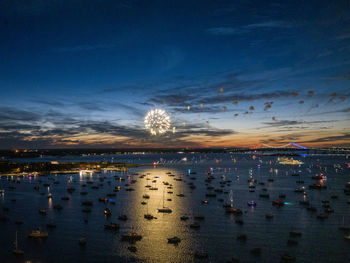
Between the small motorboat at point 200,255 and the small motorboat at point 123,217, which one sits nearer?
the small motorboat at point 200,255

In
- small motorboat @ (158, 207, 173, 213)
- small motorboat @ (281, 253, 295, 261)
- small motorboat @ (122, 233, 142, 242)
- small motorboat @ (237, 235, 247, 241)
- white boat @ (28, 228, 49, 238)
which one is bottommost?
small motorboat @ (281, 253, 295, 261)

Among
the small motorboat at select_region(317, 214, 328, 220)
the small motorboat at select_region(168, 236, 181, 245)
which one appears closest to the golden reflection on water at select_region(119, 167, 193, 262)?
the small motorboat at select_region(168, 236, 181, 245)

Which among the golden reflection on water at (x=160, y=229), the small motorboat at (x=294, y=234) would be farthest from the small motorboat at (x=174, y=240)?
the small motorboat at (x=294, y=234)

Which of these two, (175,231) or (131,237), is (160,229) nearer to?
(175,231)

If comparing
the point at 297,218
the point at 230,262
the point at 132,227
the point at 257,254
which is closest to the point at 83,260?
the point at 132,227

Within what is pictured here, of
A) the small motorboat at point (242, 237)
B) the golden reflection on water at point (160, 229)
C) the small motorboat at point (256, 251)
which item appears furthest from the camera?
the small motorboat at point (242, 237)

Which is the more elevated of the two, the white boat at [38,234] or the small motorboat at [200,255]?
the white boat at [38,234]

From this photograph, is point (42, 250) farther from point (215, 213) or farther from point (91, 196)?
point (91, 196)

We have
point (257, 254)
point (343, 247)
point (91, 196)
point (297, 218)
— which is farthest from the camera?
point (91, 196)

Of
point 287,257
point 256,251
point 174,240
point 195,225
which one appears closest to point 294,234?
point 287,257

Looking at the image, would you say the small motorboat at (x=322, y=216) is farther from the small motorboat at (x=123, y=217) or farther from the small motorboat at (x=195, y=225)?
the small motorboat at (x=123, y=217)

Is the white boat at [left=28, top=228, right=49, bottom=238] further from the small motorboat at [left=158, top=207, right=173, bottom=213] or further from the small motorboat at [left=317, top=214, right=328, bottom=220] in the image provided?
the small motorboat at [left=317, top=214, right=328, bottom=220]
